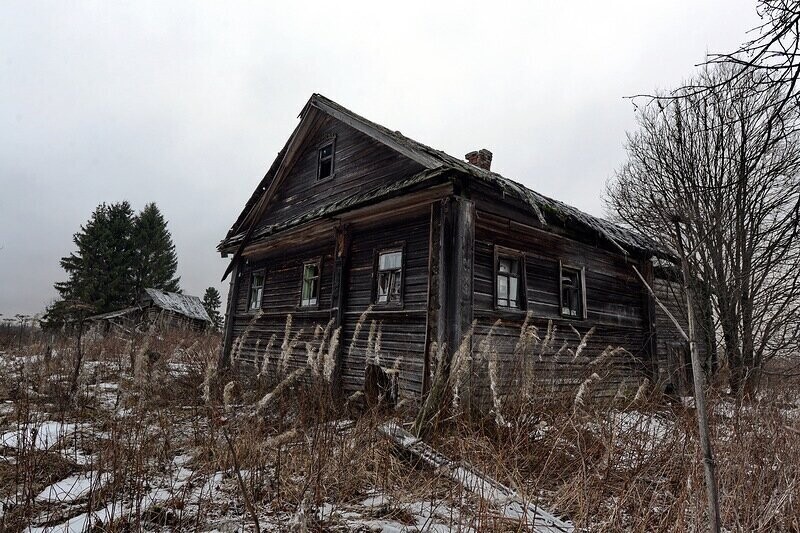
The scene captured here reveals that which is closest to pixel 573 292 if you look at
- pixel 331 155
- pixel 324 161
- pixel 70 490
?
pixel 331 155

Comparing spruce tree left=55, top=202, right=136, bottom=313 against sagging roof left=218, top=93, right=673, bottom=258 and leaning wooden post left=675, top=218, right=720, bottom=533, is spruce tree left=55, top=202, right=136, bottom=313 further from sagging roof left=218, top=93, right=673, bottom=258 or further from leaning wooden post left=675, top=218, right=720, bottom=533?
leaning wooden post left=675, top=218, right=720, bottom=533

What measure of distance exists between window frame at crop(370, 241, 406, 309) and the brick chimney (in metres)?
4.34

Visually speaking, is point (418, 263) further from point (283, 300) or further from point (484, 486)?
point (484, 486)

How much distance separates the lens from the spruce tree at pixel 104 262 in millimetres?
35594

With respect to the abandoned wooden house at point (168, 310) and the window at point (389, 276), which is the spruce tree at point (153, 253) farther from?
the window at point (389, 276)

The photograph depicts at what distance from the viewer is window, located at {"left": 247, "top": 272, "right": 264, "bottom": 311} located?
13258 mm

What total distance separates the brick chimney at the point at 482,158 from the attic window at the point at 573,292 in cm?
367

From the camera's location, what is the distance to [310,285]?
1138 centimetres

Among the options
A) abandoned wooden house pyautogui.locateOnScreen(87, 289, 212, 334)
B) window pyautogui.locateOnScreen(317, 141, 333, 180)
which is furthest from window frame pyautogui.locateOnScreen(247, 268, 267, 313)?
abandoned wooden house pyautogui.locateOnScreen(87, 289, 212, 334)

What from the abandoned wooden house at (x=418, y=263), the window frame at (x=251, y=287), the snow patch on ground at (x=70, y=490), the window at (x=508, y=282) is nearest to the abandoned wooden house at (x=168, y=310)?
the window frame at (x=251, y=287)

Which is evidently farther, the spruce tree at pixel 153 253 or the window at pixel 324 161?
the spruce tree at pixel 153 253

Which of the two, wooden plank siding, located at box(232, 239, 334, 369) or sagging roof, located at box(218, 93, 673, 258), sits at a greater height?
sagging roof, located at box(218, 93, 673, 258)

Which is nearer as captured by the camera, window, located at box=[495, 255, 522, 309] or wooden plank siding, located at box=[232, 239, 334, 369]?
window, located at box=[495, 255, 522, 309]

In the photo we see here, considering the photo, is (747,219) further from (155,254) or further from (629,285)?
(155,254)
